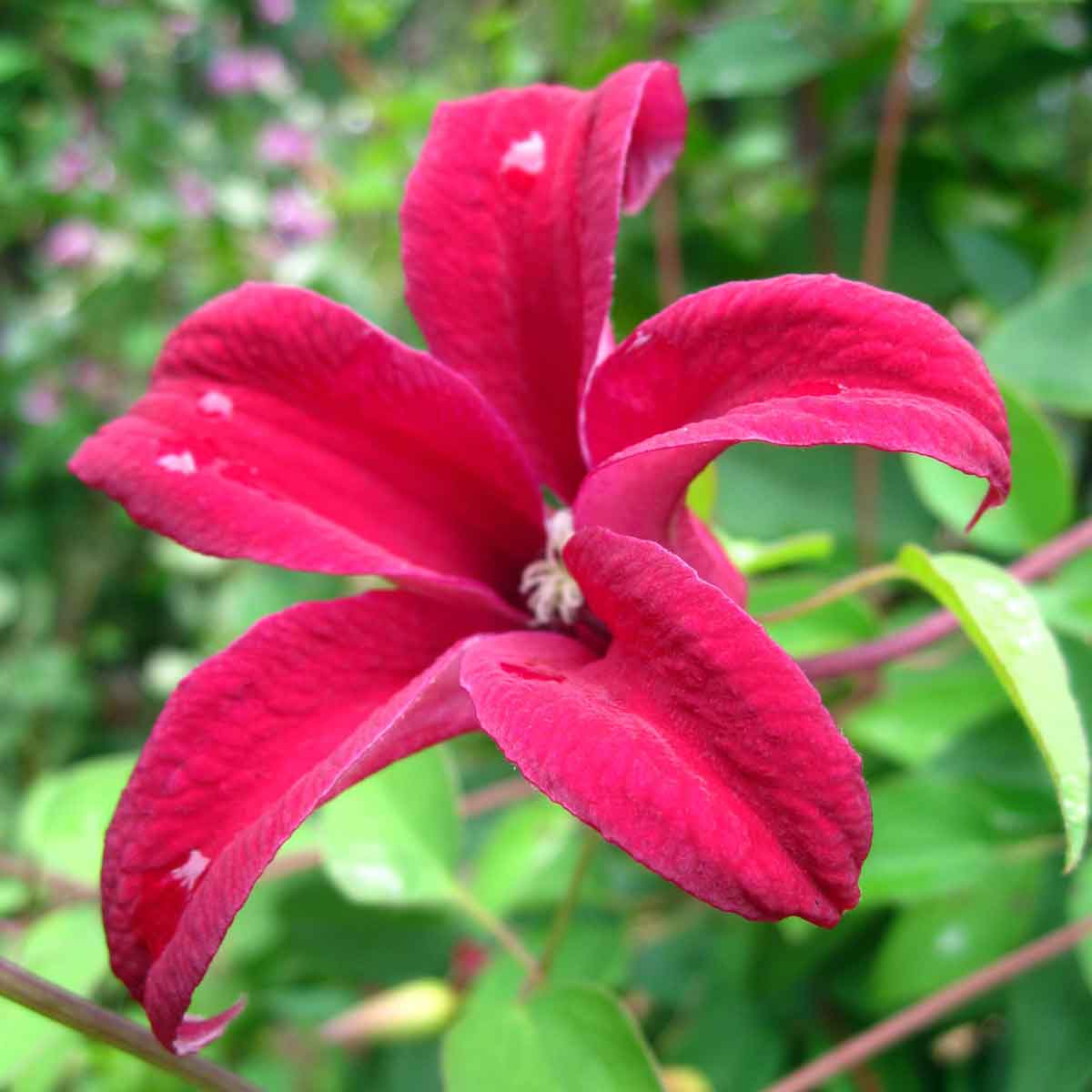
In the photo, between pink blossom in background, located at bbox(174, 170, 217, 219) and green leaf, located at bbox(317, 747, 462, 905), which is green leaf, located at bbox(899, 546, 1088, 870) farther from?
pink blossom in background, located at bbox(174, 170, 217, 219)

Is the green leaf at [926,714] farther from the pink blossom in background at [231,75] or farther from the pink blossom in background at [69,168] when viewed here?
the pink blossom in background at [231,75]

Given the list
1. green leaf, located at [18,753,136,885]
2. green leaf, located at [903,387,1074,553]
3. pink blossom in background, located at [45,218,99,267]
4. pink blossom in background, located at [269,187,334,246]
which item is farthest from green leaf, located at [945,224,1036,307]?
pink blossom in background, located at [45,218,99,267]

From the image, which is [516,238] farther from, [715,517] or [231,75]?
[231,75]

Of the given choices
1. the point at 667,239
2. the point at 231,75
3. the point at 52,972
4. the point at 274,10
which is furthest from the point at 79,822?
the point at 274,10

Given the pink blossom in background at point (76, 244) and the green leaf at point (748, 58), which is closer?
the green leaf at point (748, 58)

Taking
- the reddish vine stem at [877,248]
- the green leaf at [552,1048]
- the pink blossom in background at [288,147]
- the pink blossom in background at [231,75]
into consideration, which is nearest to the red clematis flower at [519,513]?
the green leaf at [552,1048]

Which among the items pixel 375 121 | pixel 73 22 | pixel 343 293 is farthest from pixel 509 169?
pixel 73 22
